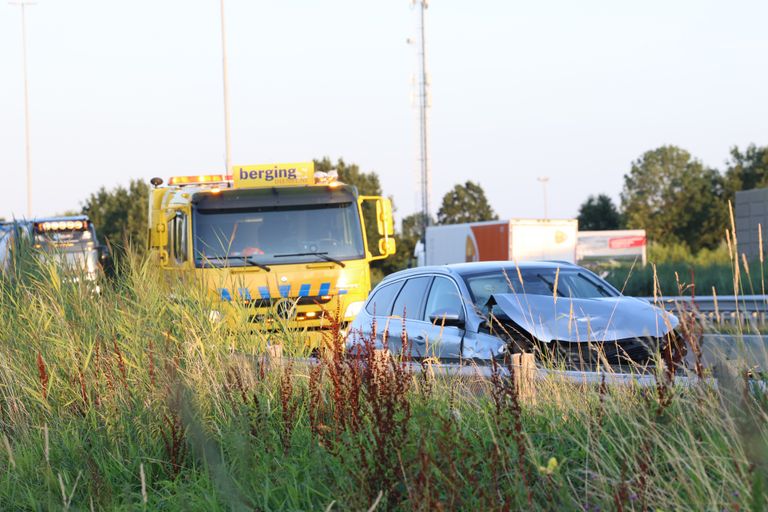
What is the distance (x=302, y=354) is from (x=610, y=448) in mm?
4088

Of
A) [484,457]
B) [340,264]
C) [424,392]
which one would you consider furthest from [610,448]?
[340,264]

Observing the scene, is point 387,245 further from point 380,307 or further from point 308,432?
point 308,432

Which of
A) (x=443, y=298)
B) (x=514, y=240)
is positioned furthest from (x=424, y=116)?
(x=443, y=298)

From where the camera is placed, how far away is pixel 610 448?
199 inches

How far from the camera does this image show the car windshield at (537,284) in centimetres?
1003

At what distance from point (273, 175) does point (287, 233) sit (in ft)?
2.93

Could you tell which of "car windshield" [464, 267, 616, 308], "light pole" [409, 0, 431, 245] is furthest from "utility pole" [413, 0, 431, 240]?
"car windshield" [464, 267, 616, 308]

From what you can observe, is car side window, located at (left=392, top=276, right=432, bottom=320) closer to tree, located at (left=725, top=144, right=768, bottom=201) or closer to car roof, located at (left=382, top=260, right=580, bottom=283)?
car roof, located at (left=382, top=260, right=580, bottom=283)

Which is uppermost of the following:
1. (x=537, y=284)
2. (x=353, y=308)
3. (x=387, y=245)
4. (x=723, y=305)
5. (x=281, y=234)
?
(x=281, y=234)

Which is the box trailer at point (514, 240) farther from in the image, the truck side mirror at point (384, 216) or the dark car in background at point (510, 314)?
the dark car in background at point (510, 314)

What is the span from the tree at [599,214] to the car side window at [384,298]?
3289 inches

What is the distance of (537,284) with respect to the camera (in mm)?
10172

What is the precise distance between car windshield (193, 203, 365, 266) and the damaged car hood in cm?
492

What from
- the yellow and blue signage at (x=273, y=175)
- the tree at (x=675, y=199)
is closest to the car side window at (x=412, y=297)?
the yellow and blue signage at (x=273, y=175)
